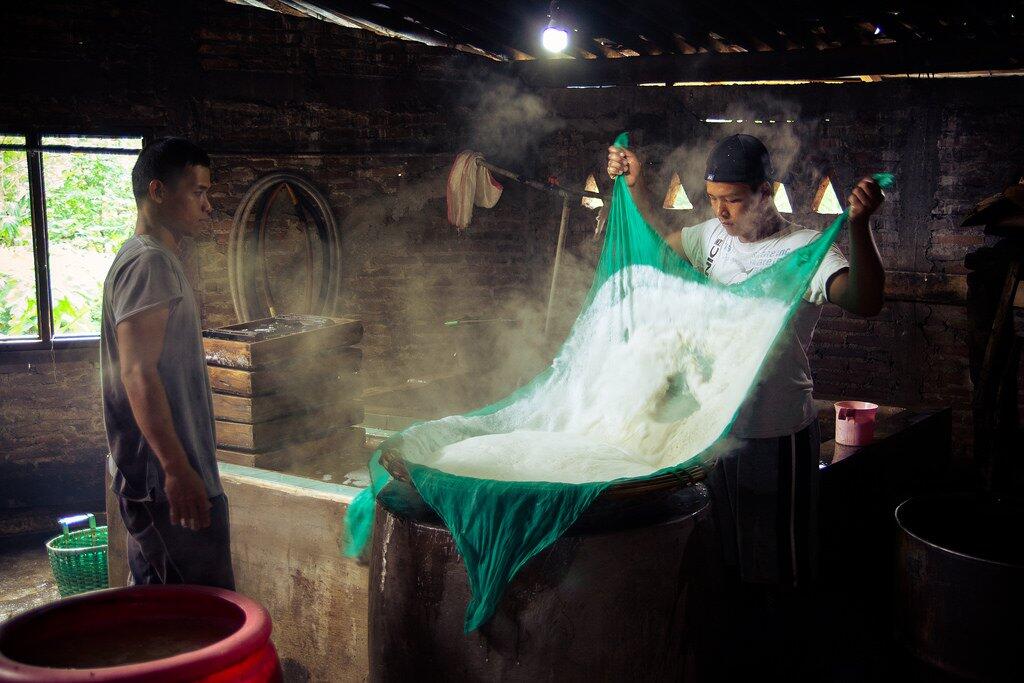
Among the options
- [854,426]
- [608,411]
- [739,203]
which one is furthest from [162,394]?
[854,426]

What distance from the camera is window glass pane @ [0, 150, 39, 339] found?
243 inches

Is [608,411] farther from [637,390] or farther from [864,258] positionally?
[864,258]

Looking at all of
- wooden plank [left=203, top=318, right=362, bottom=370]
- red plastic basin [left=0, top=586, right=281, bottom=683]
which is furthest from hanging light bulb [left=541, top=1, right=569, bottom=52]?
red plastic basin [left=0, top=586, right=281, bottom=683]

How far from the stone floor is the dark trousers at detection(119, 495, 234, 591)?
2522mm

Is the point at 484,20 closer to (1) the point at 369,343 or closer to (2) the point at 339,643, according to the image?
(1) the point at 369,343

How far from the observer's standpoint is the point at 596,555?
223 centimetres

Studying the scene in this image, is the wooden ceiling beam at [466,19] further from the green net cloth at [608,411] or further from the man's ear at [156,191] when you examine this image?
the man's ear at [156,191]

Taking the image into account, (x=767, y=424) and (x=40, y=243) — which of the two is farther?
(x=40, y=243)

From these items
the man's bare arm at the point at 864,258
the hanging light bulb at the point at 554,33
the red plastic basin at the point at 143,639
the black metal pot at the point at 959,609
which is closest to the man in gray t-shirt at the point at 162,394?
the red plastic basin at the point at 143,639

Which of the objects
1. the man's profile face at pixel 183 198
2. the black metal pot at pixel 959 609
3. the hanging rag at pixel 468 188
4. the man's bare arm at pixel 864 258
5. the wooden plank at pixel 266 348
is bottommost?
the black metal pot at pixel 959 609

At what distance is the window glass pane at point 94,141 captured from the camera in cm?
623

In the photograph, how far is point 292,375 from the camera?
4355mm

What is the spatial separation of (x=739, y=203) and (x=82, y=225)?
5.33m

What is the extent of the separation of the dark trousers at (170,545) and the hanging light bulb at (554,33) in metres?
3.98
